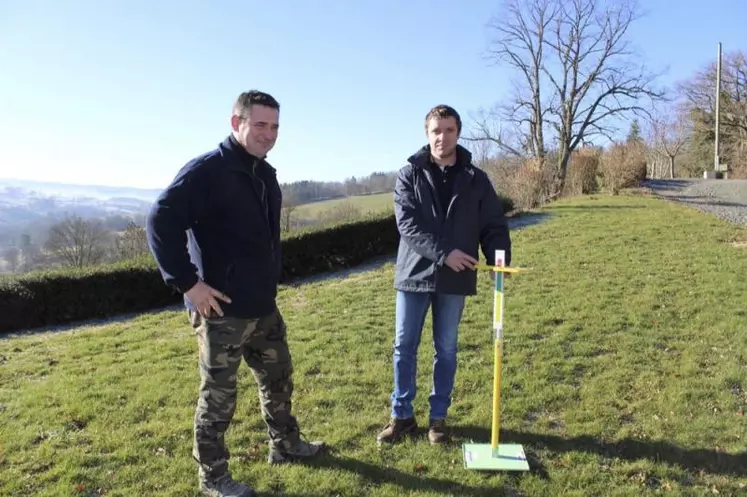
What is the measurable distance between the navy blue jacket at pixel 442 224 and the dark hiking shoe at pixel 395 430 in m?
0.94

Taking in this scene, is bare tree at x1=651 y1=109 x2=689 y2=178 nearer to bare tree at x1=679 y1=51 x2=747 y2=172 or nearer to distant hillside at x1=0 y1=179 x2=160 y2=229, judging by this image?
bare tree at x1=679 y1=51 x2=747 y2=172

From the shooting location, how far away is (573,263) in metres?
9.77

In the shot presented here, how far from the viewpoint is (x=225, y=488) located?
2.92m

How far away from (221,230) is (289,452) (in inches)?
59.5

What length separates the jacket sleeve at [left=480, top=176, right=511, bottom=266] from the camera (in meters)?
3.41

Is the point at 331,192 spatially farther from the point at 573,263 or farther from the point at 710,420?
the point at 710,420

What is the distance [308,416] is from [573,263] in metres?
7.17

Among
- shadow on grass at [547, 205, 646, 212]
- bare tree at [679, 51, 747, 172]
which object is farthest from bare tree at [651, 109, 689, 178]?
shadow on grass at [547, 205, 646, 212]

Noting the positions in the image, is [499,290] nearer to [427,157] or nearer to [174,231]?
[427,157]

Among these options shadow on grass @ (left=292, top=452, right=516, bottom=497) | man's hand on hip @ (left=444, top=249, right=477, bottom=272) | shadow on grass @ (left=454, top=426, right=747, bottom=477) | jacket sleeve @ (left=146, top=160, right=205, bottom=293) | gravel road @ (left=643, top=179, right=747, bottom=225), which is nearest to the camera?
jacket sleeve @ (left=146, top=160, right=205, bottom=293)

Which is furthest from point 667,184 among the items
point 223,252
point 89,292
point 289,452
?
point 223,252

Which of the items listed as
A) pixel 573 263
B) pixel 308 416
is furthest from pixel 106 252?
pixel 308 416

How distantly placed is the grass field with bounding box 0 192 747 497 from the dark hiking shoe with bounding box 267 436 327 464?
0.32 ft

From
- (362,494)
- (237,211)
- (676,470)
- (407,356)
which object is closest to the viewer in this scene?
(237,211)
